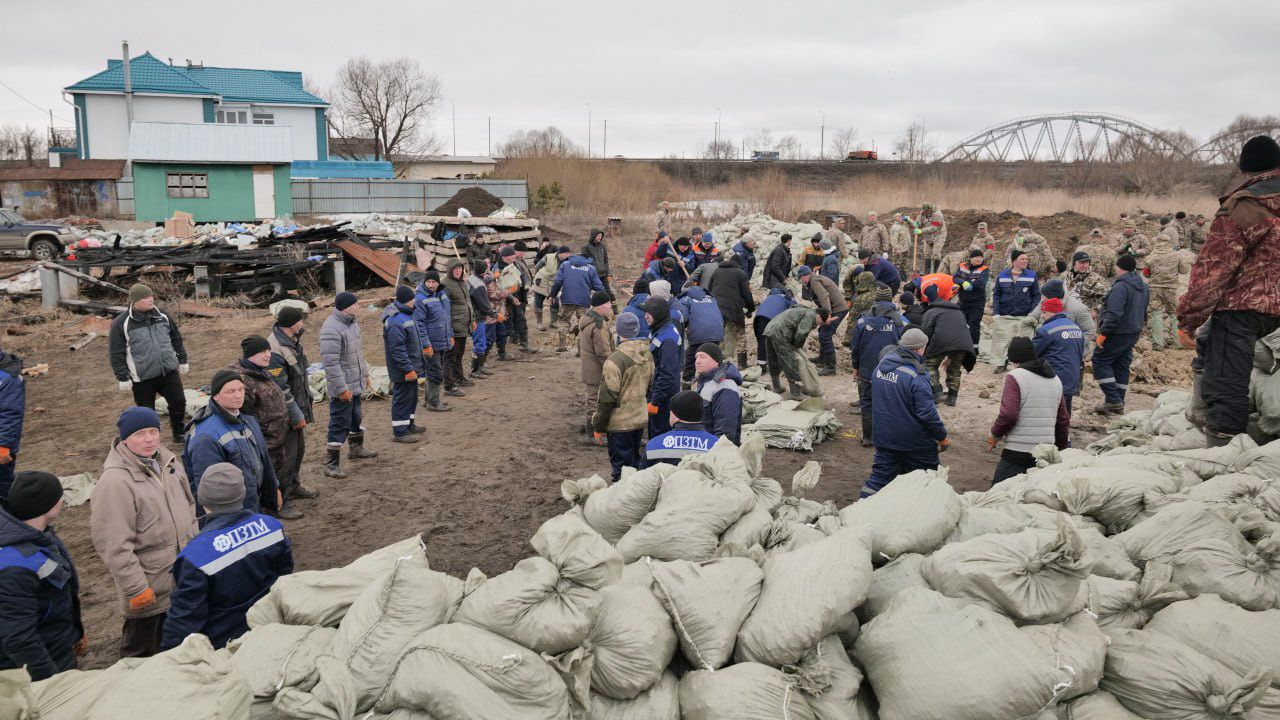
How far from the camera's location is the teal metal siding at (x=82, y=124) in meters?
35.2

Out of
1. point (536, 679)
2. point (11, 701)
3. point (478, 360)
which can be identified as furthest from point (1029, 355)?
point (478, 360)

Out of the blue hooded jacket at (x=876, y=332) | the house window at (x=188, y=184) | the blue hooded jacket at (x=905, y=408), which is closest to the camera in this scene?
the blue hooded jacket at (x=905, y=408)

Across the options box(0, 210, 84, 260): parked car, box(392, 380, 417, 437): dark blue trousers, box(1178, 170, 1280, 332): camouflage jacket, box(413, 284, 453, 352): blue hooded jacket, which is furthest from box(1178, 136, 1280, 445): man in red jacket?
box(0, 210, 84, 260): parked car

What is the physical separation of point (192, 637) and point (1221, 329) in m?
→ 5.42

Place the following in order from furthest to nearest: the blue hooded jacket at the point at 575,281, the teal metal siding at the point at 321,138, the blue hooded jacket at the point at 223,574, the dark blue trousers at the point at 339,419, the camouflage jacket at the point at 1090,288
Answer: the teal metal siding at the point at 321,138
the blue hooded jacket at the point at 575,281
the camouflage jacket at the point at 1090,288
the dark blue trousers at the point at 339,419
the blue hooded jacket at the point at 223,574

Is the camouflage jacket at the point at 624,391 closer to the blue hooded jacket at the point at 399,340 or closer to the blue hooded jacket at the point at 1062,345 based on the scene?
the blue hooded jacket at the point at 399,340

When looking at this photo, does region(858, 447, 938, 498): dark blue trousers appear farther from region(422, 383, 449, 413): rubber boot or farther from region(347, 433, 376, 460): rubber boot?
region(422, 383, 449, 413): rubber boot

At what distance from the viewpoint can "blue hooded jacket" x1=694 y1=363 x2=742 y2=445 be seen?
227 inches

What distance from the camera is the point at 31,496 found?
133 inches

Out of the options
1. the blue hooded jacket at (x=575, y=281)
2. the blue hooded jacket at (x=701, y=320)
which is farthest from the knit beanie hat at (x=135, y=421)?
the blue hooded jacket at (x=575, y=281)

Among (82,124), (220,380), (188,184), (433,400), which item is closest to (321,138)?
(82,124)

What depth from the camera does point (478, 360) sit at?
11297mm

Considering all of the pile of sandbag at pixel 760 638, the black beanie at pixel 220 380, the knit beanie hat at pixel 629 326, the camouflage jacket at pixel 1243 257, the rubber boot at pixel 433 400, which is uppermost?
the camouflage jacket at pixel 1243 257

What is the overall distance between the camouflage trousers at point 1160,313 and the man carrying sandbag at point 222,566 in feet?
42.4
